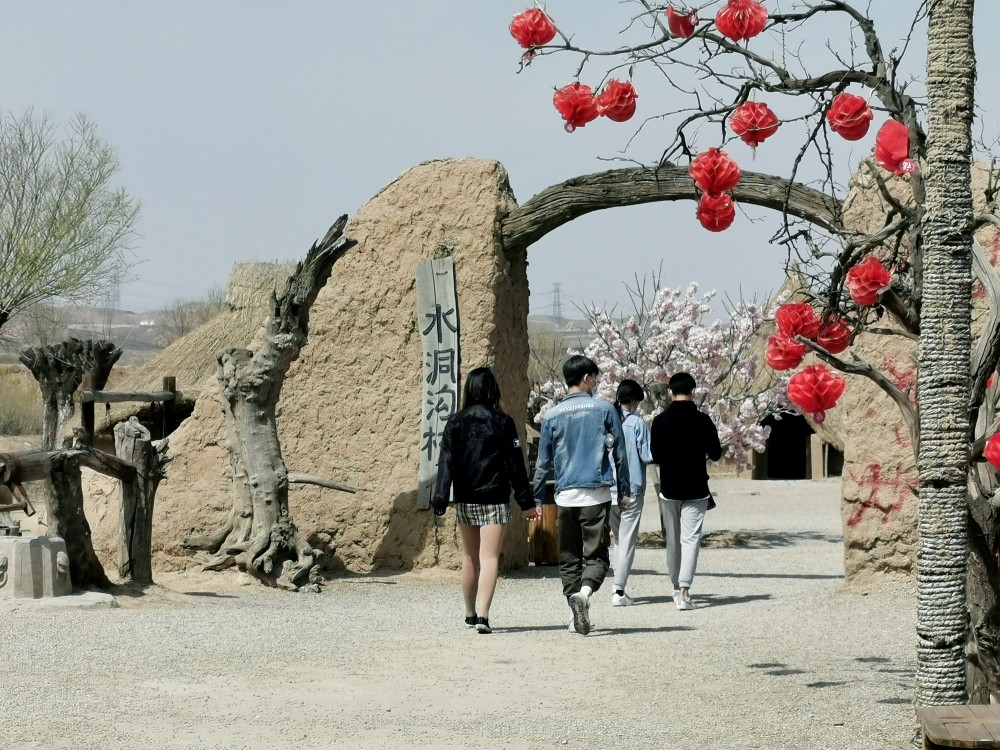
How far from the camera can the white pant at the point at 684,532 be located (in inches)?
367

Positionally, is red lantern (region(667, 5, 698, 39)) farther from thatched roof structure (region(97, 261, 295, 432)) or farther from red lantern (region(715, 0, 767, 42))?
thatched roof structure (region(97, 261, 295, 432))

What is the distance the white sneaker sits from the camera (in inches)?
316

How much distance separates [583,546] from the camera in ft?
27.4

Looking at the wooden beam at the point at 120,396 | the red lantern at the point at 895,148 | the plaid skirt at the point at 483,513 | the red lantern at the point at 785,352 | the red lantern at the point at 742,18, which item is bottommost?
the plaid skirt at the point at 483,513

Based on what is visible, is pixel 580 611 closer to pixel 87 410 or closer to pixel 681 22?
pixel 681 22

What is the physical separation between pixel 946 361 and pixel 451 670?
3.26 metres

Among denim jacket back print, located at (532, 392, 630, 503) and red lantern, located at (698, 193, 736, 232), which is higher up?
red lantern, located at (698, 193, 736, 232)

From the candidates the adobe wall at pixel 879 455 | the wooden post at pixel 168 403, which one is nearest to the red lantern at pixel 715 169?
the adobe wall at pixel 879 455

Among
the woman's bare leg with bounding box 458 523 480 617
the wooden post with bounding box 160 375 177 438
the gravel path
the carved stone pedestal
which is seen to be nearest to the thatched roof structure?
the wooden post with bounding box 160 375 177 438

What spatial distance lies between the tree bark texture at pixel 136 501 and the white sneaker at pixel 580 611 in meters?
3.63

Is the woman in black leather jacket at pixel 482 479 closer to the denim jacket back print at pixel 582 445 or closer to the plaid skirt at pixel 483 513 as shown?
the plaid skirt at pixel 483 513

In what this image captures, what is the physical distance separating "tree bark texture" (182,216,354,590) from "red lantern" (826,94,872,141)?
601 centimetres

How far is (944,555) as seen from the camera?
15.8 feet

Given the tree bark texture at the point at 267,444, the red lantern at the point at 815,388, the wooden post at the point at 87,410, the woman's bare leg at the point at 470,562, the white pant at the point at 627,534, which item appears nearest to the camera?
the red lantern at the point at 815,388
